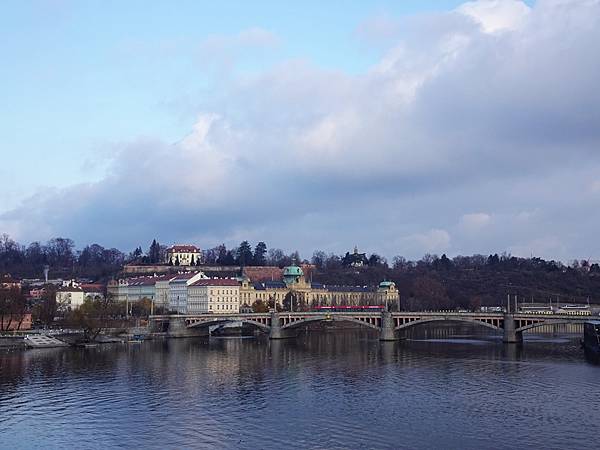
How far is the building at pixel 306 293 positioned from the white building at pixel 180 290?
470 inches

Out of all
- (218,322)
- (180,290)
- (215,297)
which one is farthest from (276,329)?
(180,290)

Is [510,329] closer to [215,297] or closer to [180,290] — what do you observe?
[215,297]

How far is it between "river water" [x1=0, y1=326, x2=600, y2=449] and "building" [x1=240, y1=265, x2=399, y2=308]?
77.1 meters

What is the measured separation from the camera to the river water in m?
38.4

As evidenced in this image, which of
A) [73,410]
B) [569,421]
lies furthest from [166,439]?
[569,421]

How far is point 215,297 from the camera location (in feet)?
469

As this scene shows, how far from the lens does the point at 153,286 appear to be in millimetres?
160500

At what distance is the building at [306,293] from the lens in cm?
15938

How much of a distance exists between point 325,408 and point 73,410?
50.1 ft

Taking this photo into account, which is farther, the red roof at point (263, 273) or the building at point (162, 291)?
the red roof at point (263, 273)

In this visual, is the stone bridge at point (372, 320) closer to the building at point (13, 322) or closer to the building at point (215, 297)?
the building at point (13, 322)


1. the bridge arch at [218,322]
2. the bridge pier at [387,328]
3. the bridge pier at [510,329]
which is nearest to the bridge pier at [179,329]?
the bridge arch at [218,322]

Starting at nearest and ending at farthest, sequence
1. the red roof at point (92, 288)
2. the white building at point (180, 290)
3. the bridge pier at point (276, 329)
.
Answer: the bridge pier at point (276, 329)
the white building at point (180, 290)
the red roof at point (92, 288)

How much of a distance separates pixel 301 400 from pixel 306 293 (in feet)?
378
